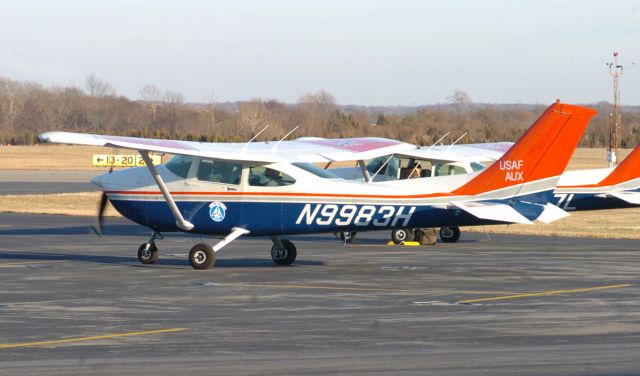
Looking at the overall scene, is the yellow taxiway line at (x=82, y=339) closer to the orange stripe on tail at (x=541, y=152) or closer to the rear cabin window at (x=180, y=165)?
the rear cabin window at (x=180, y=165)

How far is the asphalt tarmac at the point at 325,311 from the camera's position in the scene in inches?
429

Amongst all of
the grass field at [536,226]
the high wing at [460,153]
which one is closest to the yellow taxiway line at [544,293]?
the high wing at [460,153]

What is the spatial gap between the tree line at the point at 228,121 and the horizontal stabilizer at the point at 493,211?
71479 mm

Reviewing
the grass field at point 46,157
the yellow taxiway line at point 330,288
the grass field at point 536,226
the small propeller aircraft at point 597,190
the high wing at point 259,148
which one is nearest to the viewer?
the yellow taxiway line at point 330,288

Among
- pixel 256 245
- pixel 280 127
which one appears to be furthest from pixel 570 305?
pixel 280 127

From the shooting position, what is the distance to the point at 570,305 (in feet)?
49.7

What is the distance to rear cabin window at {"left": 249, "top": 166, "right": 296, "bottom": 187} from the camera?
20.0 m

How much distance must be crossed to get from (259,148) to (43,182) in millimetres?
39078

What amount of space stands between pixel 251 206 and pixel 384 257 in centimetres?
372

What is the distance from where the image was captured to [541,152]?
19.7 m

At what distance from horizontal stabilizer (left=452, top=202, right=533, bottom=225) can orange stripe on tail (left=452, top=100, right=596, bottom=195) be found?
227mm

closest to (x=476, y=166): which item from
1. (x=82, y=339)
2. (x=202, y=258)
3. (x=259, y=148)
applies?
(x=259, y=148)

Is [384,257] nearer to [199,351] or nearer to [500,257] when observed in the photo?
[500,257]

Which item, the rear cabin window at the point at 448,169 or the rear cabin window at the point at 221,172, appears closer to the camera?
the rear cabin window at the point at 221,172
